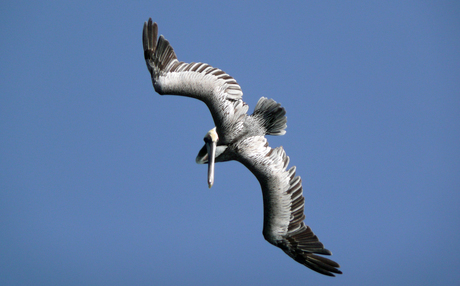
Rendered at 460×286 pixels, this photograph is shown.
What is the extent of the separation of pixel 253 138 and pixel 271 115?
1.99ft

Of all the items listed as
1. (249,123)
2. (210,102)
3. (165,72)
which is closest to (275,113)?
(249,123)

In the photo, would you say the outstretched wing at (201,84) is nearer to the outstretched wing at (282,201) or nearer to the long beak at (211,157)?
the long beak at (211,157)

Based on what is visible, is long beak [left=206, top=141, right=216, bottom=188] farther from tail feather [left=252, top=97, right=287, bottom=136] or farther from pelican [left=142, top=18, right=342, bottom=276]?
tail feather [left=252, top=97, right=287, bottom=136]

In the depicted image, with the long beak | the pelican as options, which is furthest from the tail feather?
the long beak

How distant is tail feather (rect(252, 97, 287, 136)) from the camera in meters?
11.3

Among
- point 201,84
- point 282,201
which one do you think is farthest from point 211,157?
point 282,201

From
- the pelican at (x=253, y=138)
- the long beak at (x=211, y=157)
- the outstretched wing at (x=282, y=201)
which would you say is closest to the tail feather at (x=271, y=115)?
the pelican at (x=253, y=138)

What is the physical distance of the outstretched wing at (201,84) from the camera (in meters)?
11.2

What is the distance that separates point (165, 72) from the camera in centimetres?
1143

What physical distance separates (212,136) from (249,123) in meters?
0.84

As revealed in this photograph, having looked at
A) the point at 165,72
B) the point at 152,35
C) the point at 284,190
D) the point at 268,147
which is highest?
the point at 152,35

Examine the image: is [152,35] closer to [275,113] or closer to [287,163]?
[275,113]

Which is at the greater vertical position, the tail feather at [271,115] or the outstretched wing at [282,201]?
the tail feather at [271,115]

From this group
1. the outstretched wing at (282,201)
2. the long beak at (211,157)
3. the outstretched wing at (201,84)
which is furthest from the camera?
the outstretched wing at (282,201)
